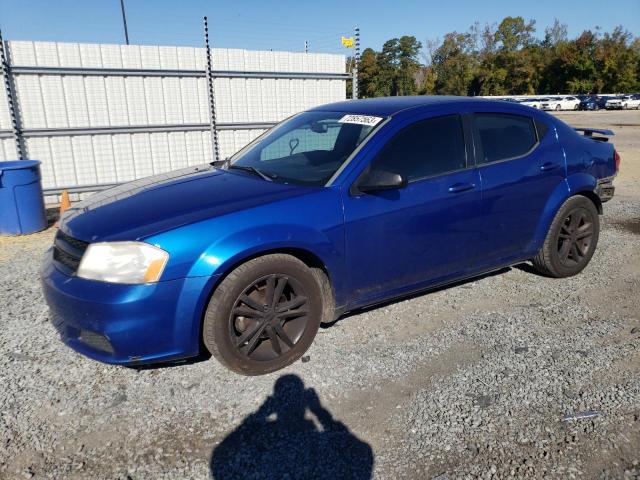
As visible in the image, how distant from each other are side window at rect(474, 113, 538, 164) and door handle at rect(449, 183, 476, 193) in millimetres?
267

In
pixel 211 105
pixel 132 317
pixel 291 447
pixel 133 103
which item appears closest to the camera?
pixel 291 447

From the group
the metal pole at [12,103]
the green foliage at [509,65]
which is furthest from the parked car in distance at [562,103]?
the metal pole at [12,103]

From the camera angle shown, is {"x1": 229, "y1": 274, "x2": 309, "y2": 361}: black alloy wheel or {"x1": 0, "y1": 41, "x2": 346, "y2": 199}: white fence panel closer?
{"x1": 229, "y1": 274, "x2": 309, "y2": 361}: black alloy wheel

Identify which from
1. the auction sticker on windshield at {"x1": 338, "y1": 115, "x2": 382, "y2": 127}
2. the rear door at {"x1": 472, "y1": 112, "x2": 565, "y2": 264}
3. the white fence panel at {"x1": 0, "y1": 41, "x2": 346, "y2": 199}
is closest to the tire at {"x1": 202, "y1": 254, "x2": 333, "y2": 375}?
the auction sticker on windshield at {"x1": 338, "y1": 115, "x2": 382, "y2": 127}

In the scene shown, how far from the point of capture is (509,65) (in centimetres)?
6675

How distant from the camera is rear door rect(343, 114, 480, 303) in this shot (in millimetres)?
3496

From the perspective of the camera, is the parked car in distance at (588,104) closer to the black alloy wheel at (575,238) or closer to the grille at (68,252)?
the black alloy wheel at (575,238)

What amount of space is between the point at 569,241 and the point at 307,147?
2.64m

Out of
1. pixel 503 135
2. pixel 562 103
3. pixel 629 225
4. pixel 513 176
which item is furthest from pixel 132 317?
pixel 562 103

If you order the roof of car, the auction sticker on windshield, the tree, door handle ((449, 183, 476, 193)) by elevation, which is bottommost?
door handle ((449, 183, 476, 193))

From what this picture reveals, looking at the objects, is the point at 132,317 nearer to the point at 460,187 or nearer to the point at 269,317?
the point at 269,317

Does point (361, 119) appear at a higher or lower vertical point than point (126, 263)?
higher

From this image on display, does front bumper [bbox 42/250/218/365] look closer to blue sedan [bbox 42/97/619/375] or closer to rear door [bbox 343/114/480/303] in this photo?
blue sedan [bbox 42/97/619/375]

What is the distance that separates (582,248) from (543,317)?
1.22m
